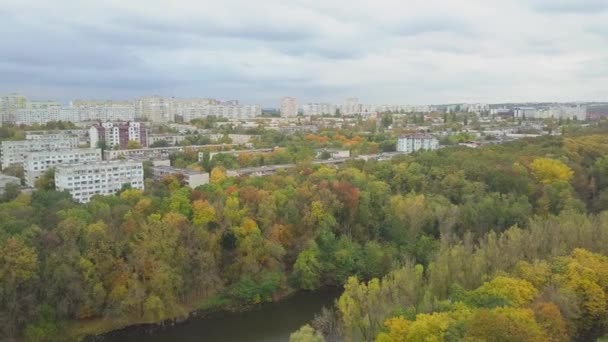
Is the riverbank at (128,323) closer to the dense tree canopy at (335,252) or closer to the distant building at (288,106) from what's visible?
the dense tree canopy at (335,252)

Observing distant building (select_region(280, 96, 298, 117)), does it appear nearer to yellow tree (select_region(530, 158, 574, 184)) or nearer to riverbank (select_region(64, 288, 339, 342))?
yellow tree (select_region(530, 158, 574, 184))

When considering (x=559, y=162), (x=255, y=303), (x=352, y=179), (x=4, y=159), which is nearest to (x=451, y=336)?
(x=255, y=303)

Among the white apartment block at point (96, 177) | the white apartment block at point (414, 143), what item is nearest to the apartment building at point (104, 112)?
the white apartment block at point (414, 143)

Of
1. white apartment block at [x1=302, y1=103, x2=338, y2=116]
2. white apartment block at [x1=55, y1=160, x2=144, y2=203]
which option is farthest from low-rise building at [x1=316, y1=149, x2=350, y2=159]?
white apartment block at [x1=302, y1=103, x2=338, y2=116]

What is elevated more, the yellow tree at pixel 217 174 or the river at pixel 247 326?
the yellow tree at pixel 217 174

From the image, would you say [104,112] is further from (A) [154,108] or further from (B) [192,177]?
(B) [192,177]

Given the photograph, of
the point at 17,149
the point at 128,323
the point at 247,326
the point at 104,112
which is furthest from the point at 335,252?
the point at 104,112

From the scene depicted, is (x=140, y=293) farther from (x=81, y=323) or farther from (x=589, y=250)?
(x=589, y=250)
